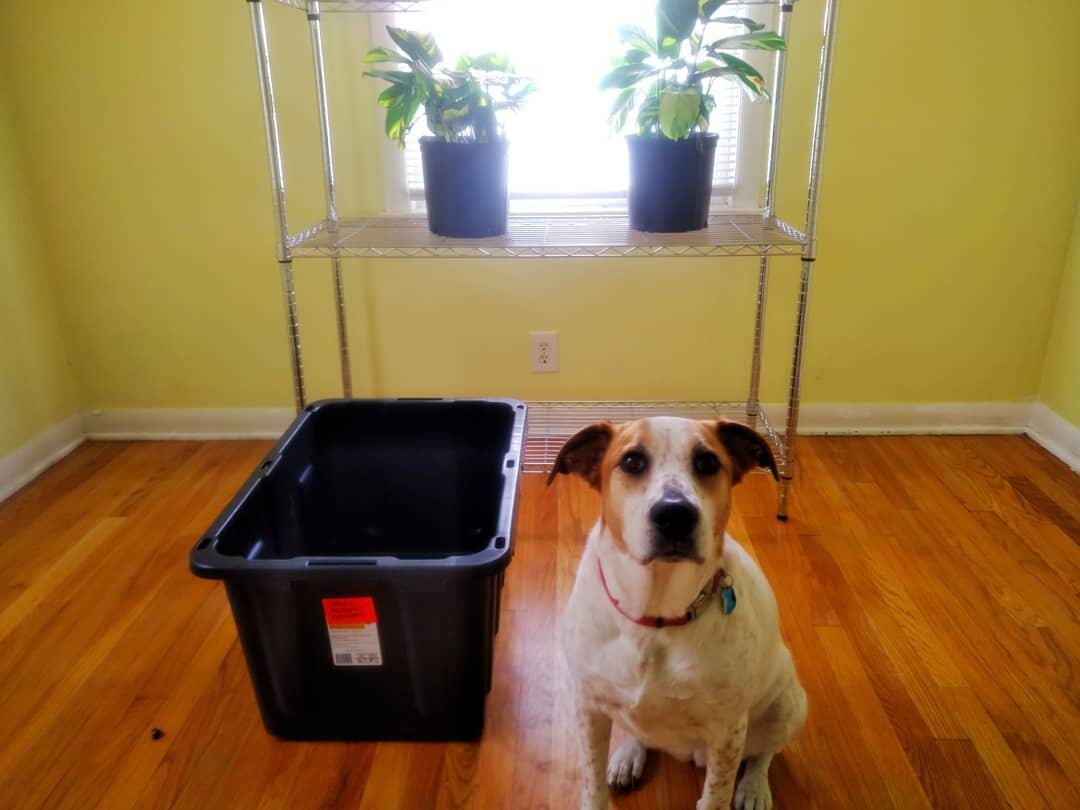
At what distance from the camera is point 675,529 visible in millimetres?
887

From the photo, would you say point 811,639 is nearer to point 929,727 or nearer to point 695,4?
point 929,727

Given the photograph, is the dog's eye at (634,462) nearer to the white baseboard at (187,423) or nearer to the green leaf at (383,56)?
the green leaf at (383,56)

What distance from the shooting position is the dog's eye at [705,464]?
3.13 feet

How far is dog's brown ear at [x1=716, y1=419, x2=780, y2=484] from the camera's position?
3.40ft

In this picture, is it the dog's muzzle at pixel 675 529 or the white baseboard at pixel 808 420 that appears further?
the white baseboard at pixel 808 420

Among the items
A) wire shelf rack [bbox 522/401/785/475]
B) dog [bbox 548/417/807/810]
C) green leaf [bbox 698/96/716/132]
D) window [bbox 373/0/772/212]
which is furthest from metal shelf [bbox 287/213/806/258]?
dog [bbox 548/417/807/810]

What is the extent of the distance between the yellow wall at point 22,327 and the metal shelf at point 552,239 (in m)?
0.81

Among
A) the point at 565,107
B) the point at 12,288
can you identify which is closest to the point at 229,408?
the point at 12,288

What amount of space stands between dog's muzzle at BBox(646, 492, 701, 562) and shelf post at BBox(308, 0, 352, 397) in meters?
1.09

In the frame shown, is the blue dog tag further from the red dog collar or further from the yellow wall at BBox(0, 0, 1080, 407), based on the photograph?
the yellow wall at BBox(0, 0, 1080, 407)

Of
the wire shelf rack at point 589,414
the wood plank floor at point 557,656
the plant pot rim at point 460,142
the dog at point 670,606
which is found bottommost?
the wood plank floor at point 557,656

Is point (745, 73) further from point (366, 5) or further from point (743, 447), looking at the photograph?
point (366, 5)

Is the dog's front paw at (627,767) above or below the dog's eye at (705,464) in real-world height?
below

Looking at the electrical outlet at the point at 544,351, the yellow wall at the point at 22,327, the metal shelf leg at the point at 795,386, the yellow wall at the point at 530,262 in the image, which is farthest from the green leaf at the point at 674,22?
the yellow wall at the point at 22,327
